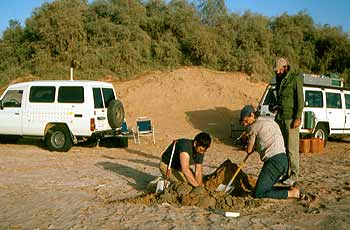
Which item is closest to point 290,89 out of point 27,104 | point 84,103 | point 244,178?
point 244,178

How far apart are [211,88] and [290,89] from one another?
669 inches

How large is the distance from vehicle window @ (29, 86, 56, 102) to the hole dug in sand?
7.45m

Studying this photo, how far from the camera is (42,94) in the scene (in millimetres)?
14609

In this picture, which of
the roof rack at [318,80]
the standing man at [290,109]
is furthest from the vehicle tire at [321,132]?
the standing man at [290,109]

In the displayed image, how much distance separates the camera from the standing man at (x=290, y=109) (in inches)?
333

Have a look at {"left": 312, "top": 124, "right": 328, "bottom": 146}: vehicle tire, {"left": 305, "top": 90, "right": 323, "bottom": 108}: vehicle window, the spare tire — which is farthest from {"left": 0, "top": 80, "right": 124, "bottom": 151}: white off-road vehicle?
{"left": 312, "top": 124, "right": 328, "bottom": 146}: vehicle tire

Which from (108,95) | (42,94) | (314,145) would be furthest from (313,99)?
(42,94)

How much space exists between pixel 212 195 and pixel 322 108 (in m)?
9.61

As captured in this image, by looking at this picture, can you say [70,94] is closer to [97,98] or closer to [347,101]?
[97,98]

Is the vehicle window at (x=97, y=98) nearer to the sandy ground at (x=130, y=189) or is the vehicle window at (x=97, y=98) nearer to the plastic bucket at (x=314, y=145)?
the sandy ground at (x=130, y=189)

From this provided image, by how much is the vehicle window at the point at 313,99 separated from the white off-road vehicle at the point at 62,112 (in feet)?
19.3

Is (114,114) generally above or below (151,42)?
below

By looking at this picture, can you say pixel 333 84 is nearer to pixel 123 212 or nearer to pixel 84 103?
pixel 84 103

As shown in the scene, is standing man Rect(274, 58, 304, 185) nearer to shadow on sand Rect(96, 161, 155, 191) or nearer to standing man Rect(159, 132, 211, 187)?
standing man Rect(159, 132, 211, 187)
